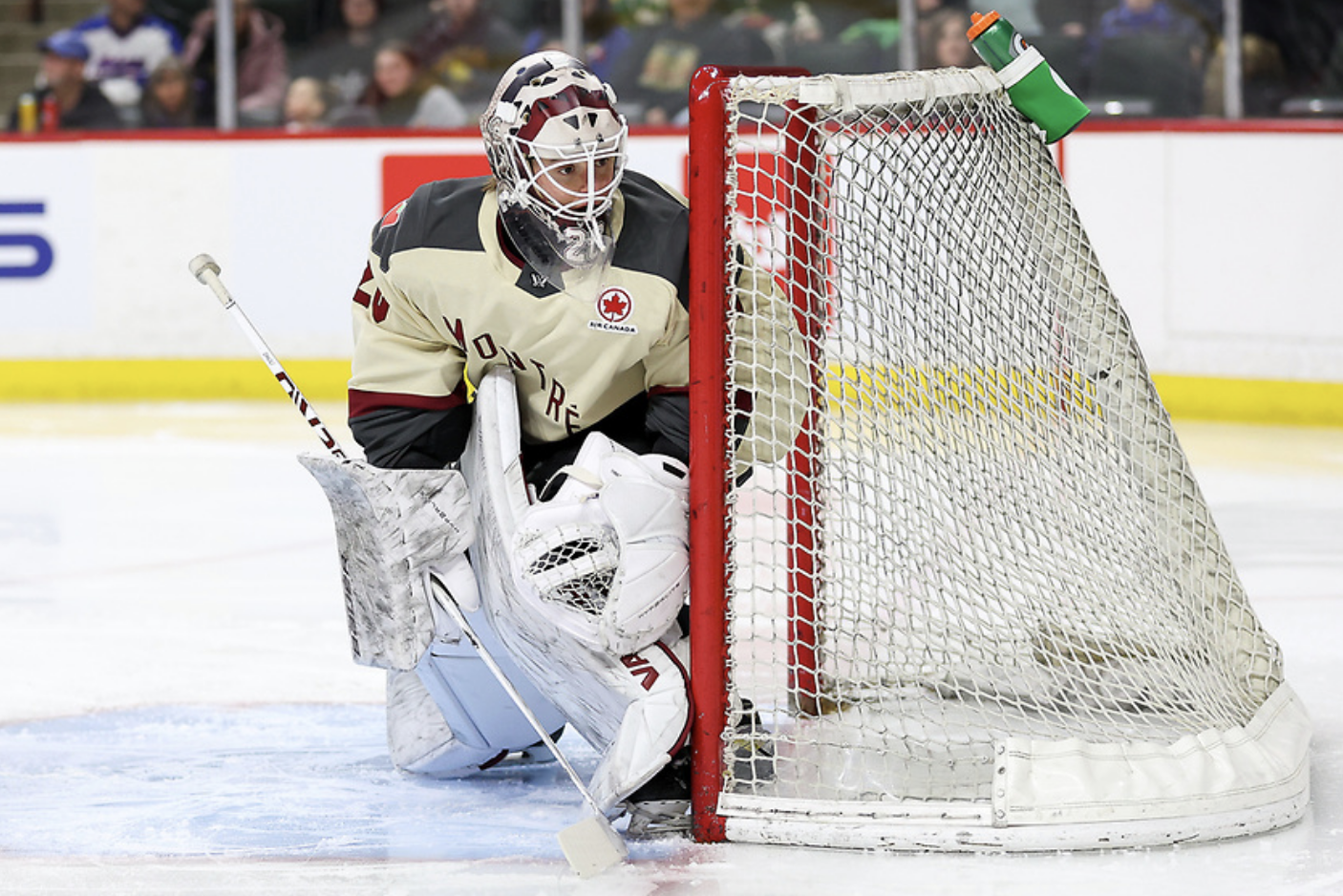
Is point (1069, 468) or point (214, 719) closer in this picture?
point (1069, 468)

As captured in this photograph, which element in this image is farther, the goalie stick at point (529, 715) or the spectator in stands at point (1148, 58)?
the spectator in stands at point (1148, 58)

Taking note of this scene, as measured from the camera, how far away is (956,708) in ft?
8.55

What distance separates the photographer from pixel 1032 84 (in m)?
2.60

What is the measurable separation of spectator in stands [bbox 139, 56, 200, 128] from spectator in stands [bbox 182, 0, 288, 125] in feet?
0.12

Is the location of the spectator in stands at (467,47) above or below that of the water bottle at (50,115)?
above

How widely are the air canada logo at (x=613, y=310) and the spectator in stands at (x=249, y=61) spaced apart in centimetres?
469

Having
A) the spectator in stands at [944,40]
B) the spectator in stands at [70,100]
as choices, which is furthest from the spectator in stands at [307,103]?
the spectator in stands at [944,40]

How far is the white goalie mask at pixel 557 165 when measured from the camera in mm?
2297

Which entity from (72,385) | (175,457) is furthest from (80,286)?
(175,457)

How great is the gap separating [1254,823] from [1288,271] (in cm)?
360

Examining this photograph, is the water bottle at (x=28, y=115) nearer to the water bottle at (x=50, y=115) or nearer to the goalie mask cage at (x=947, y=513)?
the water bottle at (x=50, y=115)

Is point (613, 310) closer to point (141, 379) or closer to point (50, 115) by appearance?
point (141, 379)

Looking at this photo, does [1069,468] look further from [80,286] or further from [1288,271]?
[80,286]

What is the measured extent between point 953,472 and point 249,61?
189 inches
